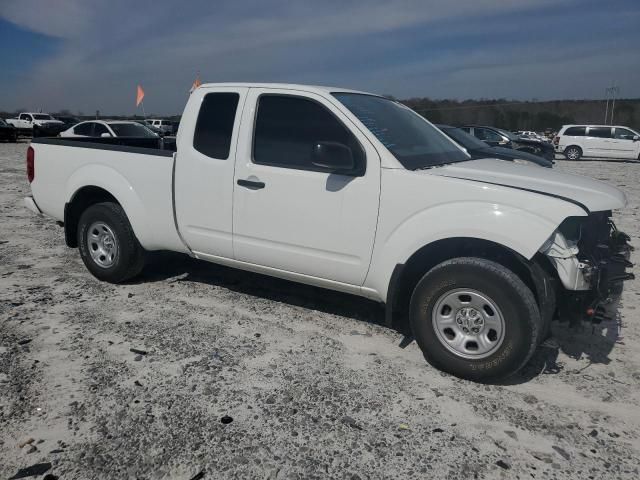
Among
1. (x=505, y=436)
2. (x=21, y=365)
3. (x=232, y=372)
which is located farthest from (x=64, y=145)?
(x=505, y=436)

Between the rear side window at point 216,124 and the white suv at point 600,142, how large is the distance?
26.3 metres

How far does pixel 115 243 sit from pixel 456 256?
10.5 feet

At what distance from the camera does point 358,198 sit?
3.66 metres

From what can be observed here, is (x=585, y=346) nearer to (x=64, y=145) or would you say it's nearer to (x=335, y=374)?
(x=335, y=374)

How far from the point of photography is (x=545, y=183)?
140 inches

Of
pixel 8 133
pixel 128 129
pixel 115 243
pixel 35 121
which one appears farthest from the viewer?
pixel 35 121

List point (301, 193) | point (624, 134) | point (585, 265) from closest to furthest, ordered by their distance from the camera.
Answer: point (585, 265)
point (301, 193)
point (624, 134)

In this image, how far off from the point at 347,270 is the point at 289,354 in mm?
733

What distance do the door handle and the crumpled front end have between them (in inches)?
80.2

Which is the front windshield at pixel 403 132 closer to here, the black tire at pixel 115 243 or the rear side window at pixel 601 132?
the black tire at pixel 115 243

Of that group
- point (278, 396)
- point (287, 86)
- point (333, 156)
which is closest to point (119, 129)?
point (287, 86)

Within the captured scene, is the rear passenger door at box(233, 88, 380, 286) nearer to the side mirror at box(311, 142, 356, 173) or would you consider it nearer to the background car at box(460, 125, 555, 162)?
the side mirror at box(311, 142, 356, 173)

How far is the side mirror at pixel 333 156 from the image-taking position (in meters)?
3.50

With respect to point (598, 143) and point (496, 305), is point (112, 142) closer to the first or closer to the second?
point (496, 305)
